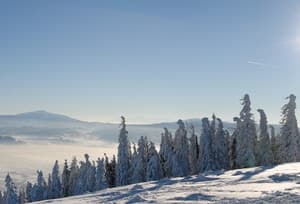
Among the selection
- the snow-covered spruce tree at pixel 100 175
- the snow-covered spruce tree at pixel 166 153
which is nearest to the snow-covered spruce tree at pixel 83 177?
the snow-covered spruce tree at pixel 100 175

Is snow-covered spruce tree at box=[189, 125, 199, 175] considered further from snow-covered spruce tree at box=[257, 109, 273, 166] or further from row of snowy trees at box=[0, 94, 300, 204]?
snow-covered spruce tree at box=[257, 109, 273, 166]

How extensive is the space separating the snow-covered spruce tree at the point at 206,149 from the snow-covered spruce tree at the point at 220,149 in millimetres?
839

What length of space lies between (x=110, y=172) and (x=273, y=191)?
208 ft

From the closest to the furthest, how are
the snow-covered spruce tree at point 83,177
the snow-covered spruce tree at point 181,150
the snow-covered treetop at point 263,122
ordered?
the snow-covered treetop at point 263,122 → the snow-covered spruce tree at point 181,150 → the snow-covered spruce tree at point 83,177

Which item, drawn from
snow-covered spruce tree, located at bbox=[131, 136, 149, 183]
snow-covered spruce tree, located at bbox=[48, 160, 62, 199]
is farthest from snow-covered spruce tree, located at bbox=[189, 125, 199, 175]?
snow-covered spruce tree, located at bbox=[48, 160, 62, 199]

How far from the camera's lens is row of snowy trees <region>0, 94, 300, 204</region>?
59656 millimetres

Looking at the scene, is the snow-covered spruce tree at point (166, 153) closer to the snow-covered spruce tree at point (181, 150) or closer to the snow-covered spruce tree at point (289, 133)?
the snow-covered spruce tree at point (181, 150)

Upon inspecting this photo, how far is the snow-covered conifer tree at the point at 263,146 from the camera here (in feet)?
201

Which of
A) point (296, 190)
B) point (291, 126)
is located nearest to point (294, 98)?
point (291, 126)

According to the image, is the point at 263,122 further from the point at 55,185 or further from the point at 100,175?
the point at 55,185

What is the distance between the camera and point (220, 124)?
221ft

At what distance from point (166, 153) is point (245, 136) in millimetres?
15061

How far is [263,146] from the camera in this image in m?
61.8

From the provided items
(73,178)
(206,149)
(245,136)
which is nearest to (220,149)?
(206,149)
